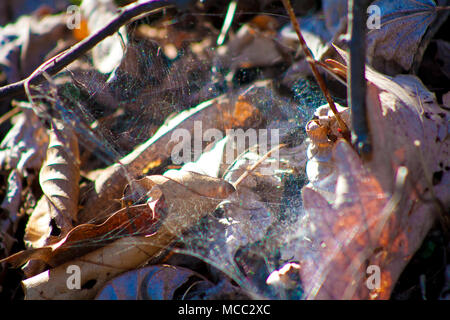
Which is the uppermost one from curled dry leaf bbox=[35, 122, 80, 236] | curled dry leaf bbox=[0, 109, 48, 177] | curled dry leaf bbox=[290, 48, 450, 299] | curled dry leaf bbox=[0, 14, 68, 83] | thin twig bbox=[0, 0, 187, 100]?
curled dry leaf bbox=[0, 14, 68, 83]

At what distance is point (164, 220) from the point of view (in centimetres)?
147

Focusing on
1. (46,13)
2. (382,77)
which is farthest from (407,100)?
(46,13)

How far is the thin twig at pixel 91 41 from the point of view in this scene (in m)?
1.44

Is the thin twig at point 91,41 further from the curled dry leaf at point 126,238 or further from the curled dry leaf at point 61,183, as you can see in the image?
the curled dry leaf at point 126,238

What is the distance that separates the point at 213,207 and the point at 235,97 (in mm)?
758

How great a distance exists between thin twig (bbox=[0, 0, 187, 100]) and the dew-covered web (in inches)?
2.5

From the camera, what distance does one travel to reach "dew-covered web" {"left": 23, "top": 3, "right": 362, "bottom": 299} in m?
1.36

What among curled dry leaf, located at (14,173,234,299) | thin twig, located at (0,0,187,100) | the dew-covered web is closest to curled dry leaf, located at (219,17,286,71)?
the dew-covered web

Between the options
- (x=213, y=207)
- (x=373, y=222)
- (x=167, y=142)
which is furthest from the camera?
(x=167, y=142)

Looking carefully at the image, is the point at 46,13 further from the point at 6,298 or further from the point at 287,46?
the point at 6,298

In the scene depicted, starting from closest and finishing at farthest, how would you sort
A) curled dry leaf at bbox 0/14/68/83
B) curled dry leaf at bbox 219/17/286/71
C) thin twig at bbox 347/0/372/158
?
thin twig at bbox 347/0/372/158 < curled dry leaf at bbox 219/17/286/71 < curled dry leaf at bbox 0/14/68/83

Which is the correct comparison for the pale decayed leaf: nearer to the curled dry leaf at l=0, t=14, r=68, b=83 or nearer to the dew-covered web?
the dew-covered web

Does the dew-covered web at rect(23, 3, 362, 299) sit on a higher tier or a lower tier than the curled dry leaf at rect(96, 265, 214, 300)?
higher

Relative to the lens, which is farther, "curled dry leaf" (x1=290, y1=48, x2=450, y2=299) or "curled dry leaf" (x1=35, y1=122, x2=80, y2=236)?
"curled dry leaf" (x1=35, y1=122, x2=80, y2=236)
